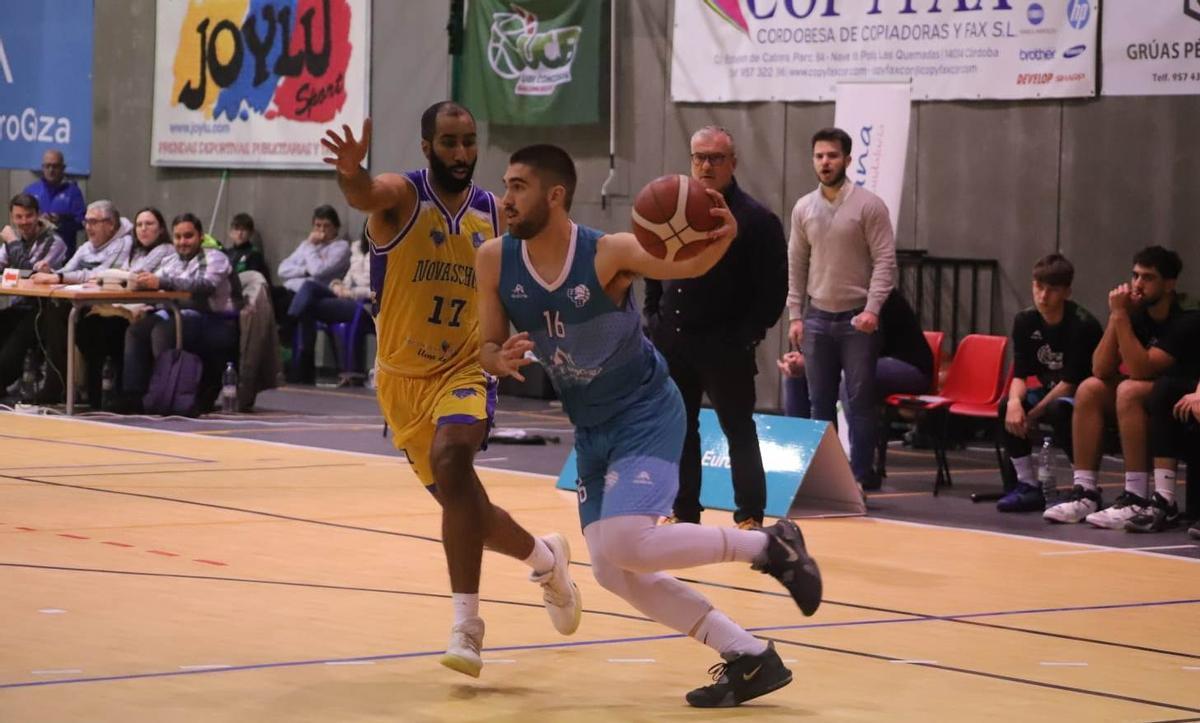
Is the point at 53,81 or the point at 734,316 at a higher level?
the point at 53,81

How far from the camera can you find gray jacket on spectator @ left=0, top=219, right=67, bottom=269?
53.6 feet

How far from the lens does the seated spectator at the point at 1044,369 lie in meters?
10.9

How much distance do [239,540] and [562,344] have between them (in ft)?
11.7

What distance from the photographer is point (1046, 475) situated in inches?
446

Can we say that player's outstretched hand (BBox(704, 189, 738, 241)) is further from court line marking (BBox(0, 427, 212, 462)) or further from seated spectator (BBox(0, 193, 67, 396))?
seated spectator (BBox(0, 193, 67, 396))

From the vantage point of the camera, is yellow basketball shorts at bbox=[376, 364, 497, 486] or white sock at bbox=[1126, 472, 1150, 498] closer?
yellow basketball shorts at bbox=[376, 364, 497, 486]

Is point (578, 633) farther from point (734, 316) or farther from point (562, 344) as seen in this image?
point (734, 316)

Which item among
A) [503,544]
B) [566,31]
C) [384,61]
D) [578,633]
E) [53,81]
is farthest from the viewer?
[53,81]

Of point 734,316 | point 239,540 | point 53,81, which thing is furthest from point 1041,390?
point 53,81

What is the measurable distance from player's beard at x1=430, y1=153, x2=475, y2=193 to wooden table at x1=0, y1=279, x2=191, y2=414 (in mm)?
8500

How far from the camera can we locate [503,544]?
6402mm

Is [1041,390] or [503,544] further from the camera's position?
[1041,390]

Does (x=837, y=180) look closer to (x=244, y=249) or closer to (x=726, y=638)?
(x=726, y=638)

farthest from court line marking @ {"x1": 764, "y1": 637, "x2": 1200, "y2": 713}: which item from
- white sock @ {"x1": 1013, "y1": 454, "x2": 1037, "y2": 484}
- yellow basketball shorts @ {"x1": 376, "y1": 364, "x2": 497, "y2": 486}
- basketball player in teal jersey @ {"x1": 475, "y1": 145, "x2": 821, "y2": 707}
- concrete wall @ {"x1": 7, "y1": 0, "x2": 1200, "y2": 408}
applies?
concrete wall @ {"x1": 7, "y1": 0, "x2": 1200, "y2": 408}
